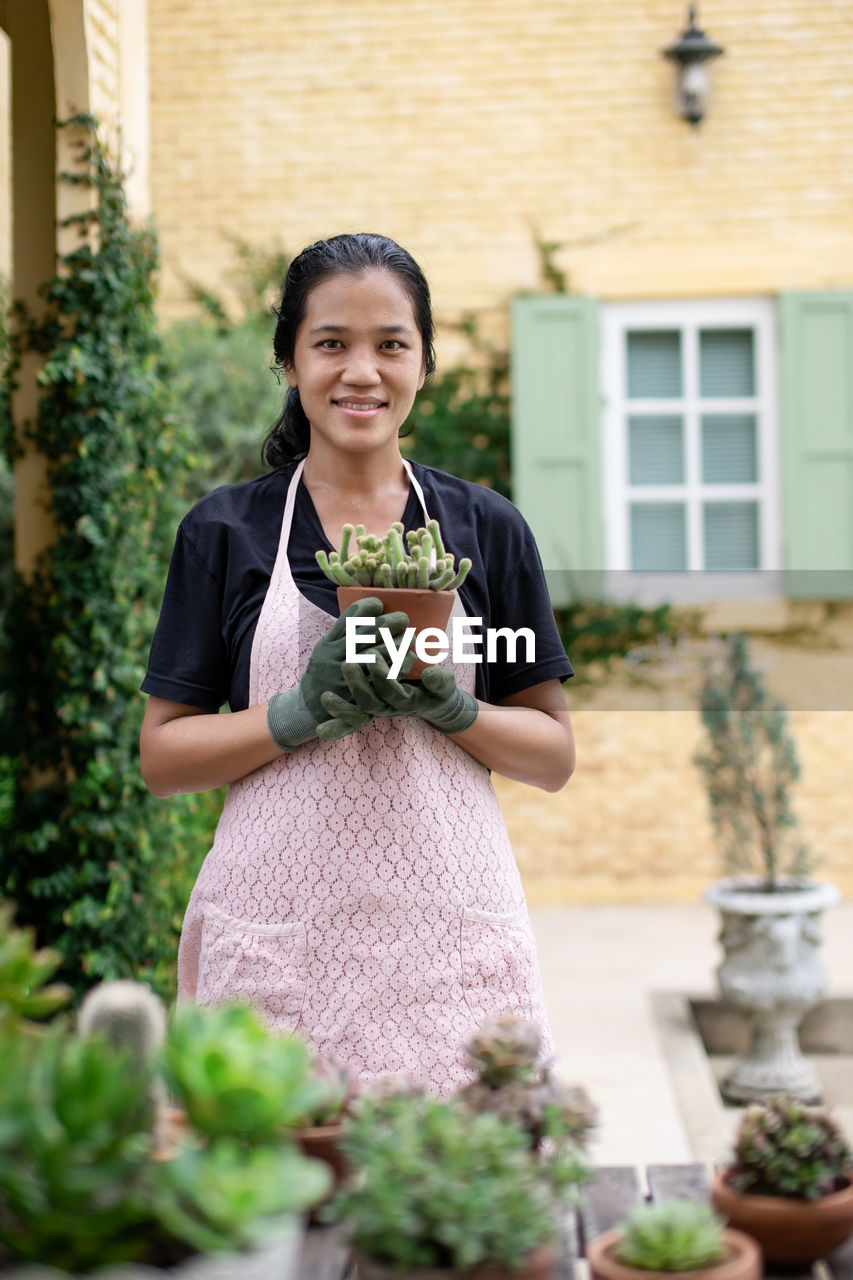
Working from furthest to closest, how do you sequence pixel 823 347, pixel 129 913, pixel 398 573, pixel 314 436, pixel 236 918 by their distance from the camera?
pixel 823 347 < pixel 129 913 < pixel 314 436 < pixel 236 918 < pixel 398 573

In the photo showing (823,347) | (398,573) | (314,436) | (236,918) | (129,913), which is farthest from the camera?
(823,347)

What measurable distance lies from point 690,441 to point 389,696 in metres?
6.44

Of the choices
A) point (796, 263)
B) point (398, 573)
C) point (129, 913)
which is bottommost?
point (129, 913)

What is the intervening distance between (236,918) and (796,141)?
7.07m

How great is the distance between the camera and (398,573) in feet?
5.02

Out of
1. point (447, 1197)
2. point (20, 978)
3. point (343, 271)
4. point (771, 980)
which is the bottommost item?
point (771, 980)

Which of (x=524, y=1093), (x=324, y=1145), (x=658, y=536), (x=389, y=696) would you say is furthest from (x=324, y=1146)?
(x=658, y=536)

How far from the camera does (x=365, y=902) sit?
1.77 m

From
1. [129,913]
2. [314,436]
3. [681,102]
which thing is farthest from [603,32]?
[314,436]

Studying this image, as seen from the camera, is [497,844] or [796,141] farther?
[796,141]

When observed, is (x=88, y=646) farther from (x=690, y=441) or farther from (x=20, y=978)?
(x=690, y=441)

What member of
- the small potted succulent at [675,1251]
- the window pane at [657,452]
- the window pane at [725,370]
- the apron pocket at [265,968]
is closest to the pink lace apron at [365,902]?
the apron pocket at [265,968]

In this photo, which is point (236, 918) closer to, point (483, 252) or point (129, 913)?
point (129, 913)

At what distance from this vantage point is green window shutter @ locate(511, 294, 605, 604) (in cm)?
749
